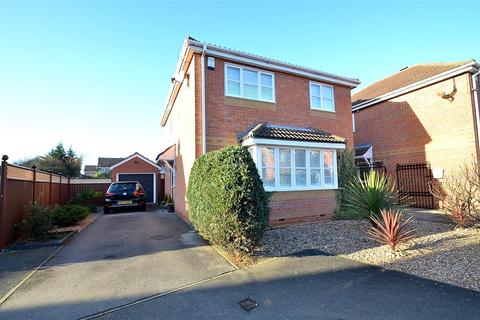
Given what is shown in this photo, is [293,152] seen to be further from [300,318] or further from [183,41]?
[300,318]

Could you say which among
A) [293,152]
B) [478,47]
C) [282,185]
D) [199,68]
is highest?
[478,47]

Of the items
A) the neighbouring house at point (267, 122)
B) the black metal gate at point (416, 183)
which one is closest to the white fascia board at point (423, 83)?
the black metal gate at point (416, 183)

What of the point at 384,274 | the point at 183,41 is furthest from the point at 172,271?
the point at 183,41

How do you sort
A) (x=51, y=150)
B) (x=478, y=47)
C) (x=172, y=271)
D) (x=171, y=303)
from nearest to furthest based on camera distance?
(x=171, y=303)
(x=172, y=271)
(x=478, y=47)
(x=51, y=150)

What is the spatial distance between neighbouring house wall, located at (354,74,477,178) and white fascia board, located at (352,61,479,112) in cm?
23

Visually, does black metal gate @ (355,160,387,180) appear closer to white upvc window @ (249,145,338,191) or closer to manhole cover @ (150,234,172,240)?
white upvc window @ (249,145,338,191)

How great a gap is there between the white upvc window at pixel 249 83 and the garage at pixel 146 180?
1305 cm

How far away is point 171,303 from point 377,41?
1115 centimetres

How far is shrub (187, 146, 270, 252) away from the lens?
17.7 feet

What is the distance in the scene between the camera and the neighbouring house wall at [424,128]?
11789 mm

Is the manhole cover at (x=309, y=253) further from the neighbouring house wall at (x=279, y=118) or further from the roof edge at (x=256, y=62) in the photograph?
the roof edge at (x=256, y=62)

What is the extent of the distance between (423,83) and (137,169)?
1889cm

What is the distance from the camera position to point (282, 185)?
9.33m

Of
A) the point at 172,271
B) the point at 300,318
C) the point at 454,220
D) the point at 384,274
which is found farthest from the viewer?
the point at 454,220
